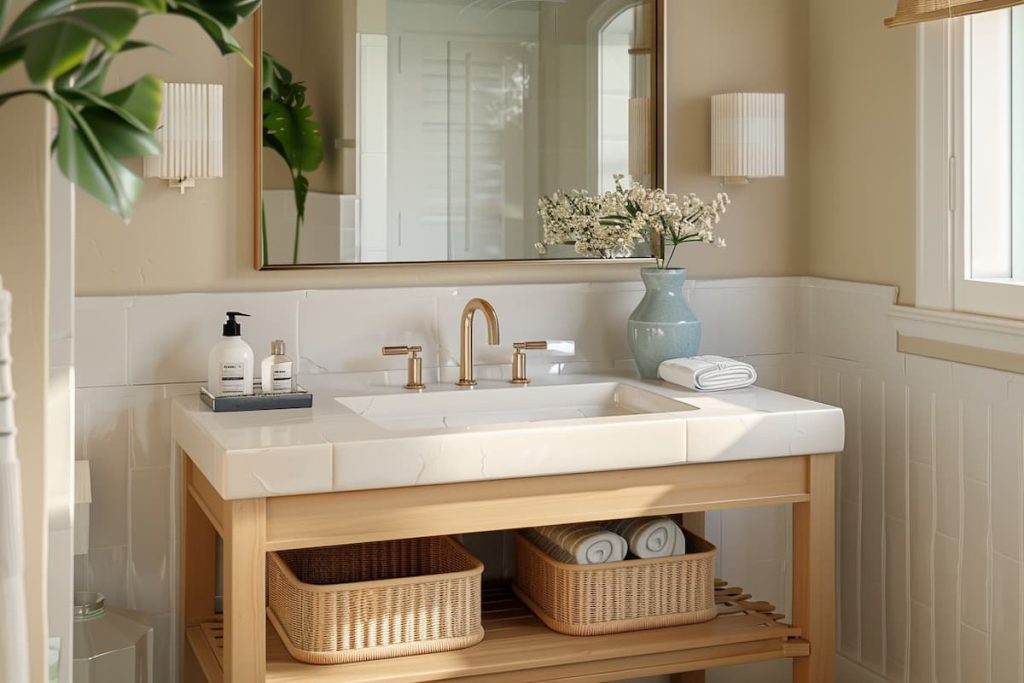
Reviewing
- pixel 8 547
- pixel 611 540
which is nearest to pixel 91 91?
pixel 8 547

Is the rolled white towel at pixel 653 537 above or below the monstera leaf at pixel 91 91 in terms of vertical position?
below

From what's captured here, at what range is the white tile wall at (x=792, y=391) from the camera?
8.45 ft

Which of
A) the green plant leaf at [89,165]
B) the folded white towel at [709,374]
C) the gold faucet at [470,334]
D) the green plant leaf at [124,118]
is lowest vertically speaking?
the folded white towel at [709,374]

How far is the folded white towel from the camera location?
270 centimetres

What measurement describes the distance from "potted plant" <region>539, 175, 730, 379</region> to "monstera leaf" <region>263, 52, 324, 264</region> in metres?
0.58

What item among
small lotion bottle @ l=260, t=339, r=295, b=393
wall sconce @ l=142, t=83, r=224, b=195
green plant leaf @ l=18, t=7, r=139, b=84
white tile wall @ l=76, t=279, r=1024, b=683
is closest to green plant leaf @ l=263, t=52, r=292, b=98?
wall sconce @ l=142, t=83, r=224, b=195

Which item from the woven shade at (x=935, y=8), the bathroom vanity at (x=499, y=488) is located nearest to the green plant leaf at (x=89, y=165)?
the bathroom vanity at (x=499, y=488)

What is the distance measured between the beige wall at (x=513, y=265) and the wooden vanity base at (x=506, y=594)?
45cm

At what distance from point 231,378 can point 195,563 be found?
0.48 m

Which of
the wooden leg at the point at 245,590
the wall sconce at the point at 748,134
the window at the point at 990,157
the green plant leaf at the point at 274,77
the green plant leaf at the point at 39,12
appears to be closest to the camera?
the green plant leaf at the point at 39,12

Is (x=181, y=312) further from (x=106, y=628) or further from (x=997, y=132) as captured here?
(x=997, y=132)

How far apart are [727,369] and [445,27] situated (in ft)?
3.39

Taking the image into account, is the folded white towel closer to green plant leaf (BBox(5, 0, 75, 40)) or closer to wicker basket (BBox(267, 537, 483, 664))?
wicker basket (BBox(267, 537, 483, 664))

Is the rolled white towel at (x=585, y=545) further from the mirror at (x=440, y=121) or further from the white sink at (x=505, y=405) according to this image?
the mirror at (x=440, y=121)
